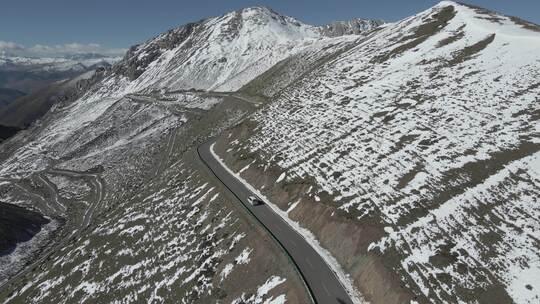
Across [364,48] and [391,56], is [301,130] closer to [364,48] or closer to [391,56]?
[391,56]

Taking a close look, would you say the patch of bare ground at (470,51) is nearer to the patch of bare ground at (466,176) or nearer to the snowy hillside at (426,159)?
the snowy hillside at (426,159)

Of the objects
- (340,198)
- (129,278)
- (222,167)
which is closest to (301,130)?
(222,167)

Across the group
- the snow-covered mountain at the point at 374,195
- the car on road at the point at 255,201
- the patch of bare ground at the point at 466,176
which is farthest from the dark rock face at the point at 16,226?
the patch of bare ground at the point at 466,176

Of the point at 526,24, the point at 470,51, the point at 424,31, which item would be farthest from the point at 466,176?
the point at 526,24

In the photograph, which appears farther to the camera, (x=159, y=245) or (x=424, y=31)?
(x=424, y=31)

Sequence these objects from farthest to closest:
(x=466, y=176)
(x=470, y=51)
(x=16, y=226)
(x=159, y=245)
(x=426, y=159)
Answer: (x=16, y=226), (x=470, y=51), (x=159, y=245), (x=426, y=159), (x=466, y=176)

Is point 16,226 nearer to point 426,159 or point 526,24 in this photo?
point 426,159
